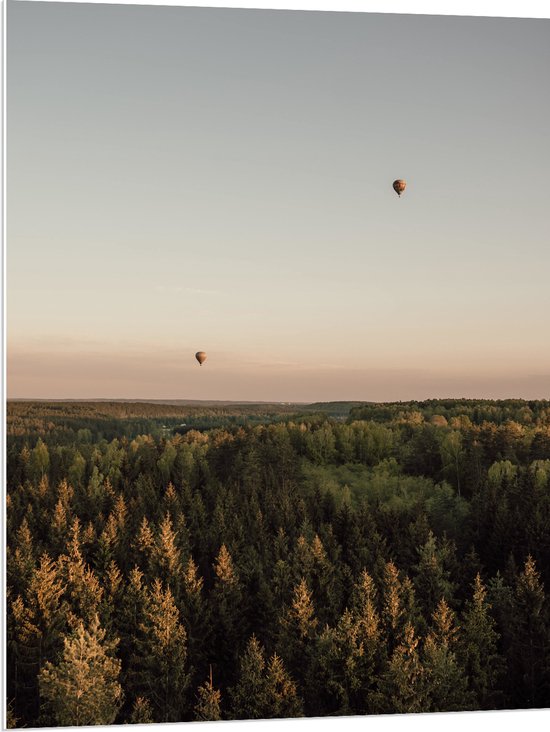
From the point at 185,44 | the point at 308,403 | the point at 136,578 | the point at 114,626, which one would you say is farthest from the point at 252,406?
the point at 185,44

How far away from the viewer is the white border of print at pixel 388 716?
518cm

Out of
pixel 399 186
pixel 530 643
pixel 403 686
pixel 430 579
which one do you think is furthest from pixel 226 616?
pixel 399 186

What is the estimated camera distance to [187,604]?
7191mm

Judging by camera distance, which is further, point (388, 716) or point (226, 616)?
point (226, 616)

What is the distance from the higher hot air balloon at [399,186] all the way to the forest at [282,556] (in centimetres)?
200

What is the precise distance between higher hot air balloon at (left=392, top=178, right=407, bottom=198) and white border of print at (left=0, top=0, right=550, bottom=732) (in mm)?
1680

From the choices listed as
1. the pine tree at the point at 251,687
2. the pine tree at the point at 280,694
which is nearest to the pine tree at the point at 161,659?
the pine tree at the point at 251,687

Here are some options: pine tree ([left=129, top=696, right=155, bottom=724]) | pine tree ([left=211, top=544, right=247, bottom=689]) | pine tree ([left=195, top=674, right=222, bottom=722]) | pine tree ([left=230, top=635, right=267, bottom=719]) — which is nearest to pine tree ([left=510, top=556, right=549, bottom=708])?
pine tree ([left=230, top=635, right=267, bottom=719])

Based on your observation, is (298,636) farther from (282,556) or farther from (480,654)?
(480,654)

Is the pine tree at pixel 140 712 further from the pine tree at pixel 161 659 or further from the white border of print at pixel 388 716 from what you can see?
the white border of print at pixel 388 716

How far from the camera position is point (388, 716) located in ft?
17.4

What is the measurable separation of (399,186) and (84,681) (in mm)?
5096

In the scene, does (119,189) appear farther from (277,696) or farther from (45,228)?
(277,696)

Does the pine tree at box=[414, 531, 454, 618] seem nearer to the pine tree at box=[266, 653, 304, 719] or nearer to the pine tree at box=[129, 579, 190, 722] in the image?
the pine tree at box=[266, 653, 304, 719]
